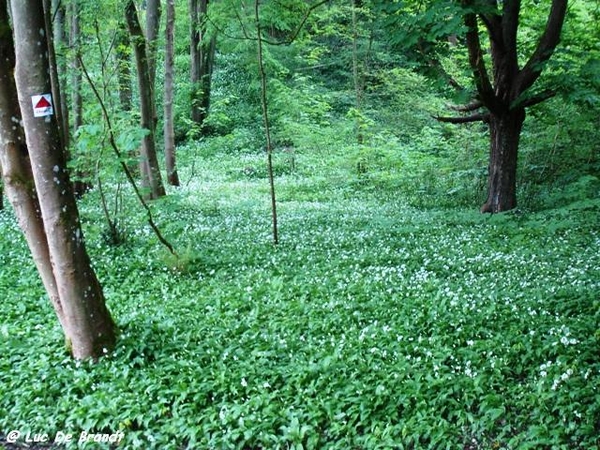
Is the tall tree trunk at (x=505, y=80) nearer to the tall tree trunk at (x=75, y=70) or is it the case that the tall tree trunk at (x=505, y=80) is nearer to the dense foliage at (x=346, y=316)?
the dense foliage at (x=346, y=316)

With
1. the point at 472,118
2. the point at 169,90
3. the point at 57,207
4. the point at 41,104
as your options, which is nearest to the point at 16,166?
the point at 57,207

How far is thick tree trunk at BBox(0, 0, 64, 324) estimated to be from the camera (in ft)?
19.0

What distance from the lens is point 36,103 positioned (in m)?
5.35

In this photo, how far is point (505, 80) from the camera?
460 inches

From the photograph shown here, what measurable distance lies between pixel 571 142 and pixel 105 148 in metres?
11.9

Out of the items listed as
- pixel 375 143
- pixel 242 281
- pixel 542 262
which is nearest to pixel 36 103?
pixel 242 281

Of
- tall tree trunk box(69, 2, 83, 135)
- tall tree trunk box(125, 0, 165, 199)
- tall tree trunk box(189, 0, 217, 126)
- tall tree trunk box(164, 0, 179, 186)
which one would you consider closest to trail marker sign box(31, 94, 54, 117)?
tall tree trunk box(125, 0, 165, 199)

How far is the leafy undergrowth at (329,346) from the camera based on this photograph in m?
4.77

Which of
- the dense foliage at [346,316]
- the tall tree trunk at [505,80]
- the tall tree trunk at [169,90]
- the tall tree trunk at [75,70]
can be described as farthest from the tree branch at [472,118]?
the tall tree trunk at [75,70]

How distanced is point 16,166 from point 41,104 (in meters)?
0.97

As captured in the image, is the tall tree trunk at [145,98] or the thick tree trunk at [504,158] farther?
the tall tree trunk at [145,98]

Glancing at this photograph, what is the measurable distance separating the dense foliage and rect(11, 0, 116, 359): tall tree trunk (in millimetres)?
337

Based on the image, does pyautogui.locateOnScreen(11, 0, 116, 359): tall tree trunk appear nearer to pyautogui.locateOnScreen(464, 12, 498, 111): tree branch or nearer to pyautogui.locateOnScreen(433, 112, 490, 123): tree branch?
pyautogui.locateOnScreen(464, 12, 498, 111): tree branch

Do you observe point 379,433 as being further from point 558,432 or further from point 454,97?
point 454,97
